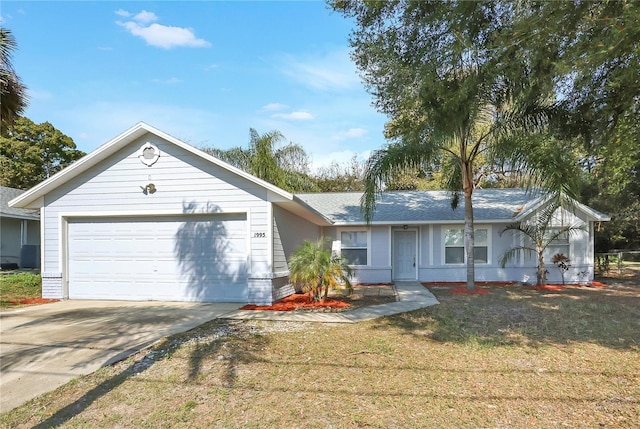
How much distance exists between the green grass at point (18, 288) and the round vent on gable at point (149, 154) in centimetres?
509

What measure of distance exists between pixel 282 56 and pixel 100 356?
9676 mm

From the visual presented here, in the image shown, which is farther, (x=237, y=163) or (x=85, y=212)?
(x=237, y=163)

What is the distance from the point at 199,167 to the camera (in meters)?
10.0

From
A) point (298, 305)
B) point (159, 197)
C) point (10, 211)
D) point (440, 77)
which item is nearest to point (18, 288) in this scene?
point (159, 197)

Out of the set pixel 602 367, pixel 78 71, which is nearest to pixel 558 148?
pixel 602 367

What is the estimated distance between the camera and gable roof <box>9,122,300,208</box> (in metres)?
9.52

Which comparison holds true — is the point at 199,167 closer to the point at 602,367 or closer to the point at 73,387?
the point at 73,387

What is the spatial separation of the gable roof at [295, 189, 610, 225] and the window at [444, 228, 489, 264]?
0.59 m

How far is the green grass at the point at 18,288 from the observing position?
11.3 meters

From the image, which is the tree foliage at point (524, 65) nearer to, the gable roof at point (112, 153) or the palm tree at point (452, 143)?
the palm tree at point (452, 143)

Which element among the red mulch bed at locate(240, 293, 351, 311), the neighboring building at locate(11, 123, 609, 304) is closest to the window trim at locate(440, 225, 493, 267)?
the neighboring building at locate(11, 123, 609, 304)

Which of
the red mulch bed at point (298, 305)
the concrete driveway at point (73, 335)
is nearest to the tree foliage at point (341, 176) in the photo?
the red mulch bed at point (298, 305)

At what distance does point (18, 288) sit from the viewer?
12.6 m

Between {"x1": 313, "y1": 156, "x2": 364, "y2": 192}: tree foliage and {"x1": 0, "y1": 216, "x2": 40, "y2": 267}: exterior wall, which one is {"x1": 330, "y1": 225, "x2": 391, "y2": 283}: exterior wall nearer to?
{"x1": 313, "y1": 156, "x2": 364, "y2": 192}: tree foliage
